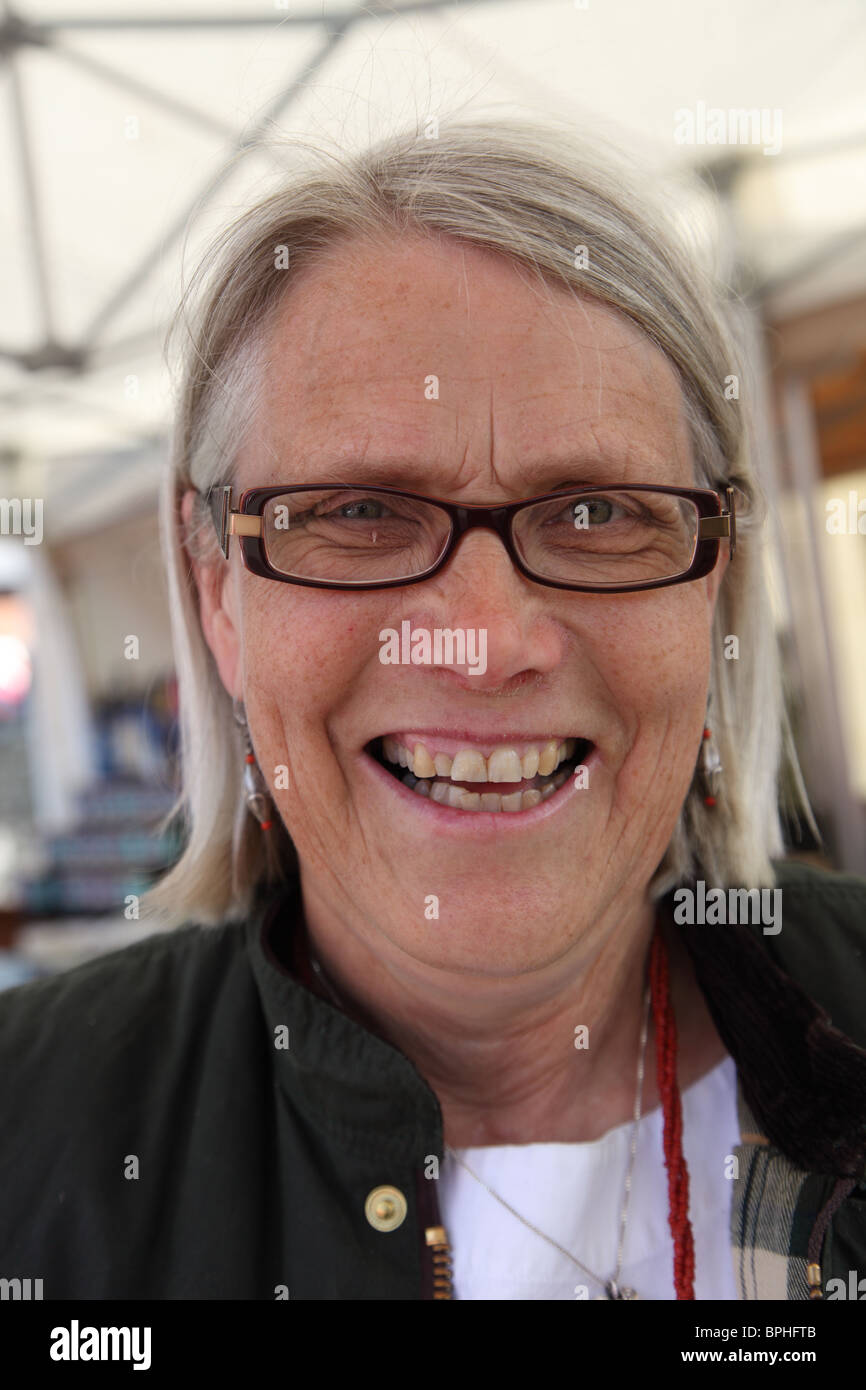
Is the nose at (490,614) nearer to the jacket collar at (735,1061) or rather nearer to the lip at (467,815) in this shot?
the lip at (467,815)

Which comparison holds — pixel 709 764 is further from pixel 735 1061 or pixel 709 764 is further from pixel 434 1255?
pixel 434 1255

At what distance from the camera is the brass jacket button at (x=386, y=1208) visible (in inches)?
39.5

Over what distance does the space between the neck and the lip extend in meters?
0.18

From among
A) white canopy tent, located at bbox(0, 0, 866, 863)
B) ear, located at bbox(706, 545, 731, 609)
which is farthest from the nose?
white canopy tent, located at bbox(0, 0, 866, 863)

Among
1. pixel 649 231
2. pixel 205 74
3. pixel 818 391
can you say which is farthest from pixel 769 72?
pixel 649 231

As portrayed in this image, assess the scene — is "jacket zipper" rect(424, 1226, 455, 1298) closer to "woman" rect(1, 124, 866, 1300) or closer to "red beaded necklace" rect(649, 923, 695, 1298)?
"woman" rect(1, 124, 866, 1300)

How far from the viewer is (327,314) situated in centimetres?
101

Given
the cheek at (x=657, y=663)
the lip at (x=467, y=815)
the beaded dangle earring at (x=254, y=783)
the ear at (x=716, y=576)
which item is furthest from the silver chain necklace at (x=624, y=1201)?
the ear at (x=716, y=576)

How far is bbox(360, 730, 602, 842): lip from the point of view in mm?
981

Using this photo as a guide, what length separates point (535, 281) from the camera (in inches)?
39.4

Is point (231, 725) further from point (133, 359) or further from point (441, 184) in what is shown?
point (133, 359)

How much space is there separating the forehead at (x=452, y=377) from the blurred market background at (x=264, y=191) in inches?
12.1

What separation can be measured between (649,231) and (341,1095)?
42.9 inches

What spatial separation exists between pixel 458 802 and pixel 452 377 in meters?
0.45
